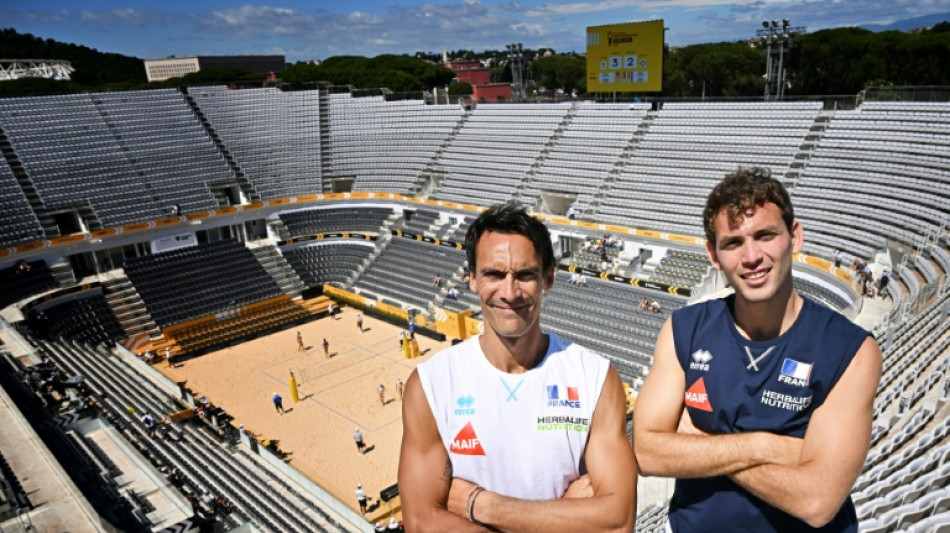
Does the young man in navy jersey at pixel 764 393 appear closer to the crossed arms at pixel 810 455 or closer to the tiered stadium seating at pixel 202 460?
the crossed arms at pixel 810 455

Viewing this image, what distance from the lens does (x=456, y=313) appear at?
27.2 meters

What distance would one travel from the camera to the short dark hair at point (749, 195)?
110 inches

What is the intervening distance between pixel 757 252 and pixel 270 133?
41.1 m

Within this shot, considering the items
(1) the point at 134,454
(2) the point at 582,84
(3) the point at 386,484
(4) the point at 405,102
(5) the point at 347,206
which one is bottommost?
(3) the point at 386,484

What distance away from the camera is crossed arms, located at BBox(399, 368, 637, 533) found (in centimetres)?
264

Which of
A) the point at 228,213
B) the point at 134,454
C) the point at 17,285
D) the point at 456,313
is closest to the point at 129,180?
the point at 228,213

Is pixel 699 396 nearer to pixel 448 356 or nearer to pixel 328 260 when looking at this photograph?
pixel 448 356

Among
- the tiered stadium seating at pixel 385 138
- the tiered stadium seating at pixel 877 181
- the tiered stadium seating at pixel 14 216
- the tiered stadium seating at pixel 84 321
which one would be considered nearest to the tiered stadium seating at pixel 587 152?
the tiered stadium seating at pixel 385 138

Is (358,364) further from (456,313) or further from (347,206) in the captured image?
(347,206)

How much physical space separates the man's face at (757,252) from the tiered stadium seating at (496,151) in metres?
29.8

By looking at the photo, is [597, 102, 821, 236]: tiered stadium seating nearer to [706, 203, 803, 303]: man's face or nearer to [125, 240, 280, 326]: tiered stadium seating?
[125, 240, 280, 326]: tiered stadium seating

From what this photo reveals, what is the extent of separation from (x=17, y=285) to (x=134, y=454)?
58.8ft

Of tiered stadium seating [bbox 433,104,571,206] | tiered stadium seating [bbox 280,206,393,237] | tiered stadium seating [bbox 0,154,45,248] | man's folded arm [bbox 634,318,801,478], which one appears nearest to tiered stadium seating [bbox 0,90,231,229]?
tiered stadium seating [bbox 0,154,45,248]

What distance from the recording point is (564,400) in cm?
282
